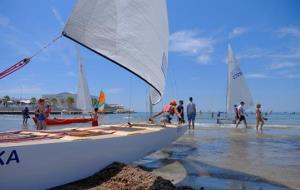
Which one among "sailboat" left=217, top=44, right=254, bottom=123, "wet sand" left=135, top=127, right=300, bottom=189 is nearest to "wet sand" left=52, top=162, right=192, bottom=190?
"wet sand" left=135, top=127, right=300, bottom=189

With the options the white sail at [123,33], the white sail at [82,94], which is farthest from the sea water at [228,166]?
the white sail at [82,94]

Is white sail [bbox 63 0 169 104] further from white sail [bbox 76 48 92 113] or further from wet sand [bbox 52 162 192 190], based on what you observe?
white sail [bbox 76 48 92 113]

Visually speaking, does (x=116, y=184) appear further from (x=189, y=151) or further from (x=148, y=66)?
(x=189, y=151)

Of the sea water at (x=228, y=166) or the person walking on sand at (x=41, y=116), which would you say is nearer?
the sea water at (x=228, y=166)

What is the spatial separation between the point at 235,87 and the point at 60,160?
25.2m

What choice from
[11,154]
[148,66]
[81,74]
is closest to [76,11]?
[148,66]

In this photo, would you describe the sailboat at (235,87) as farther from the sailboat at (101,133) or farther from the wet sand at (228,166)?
the sailboat at (101,133)

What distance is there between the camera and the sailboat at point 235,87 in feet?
93.1

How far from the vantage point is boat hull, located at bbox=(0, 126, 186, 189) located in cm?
457

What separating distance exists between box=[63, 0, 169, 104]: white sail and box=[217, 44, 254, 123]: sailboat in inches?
812

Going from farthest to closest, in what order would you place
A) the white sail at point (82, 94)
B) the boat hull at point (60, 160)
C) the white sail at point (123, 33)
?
the white sail at point (82, 94) → the white sail at point (123, 33) → the boat hull at point (60, 160)

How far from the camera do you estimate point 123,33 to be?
7.13 m

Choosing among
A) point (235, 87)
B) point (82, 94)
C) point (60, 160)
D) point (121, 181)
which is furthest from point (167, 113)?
point (82, 94)

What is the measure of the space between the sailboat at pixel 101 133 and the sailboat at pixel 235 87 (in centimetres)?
1938
